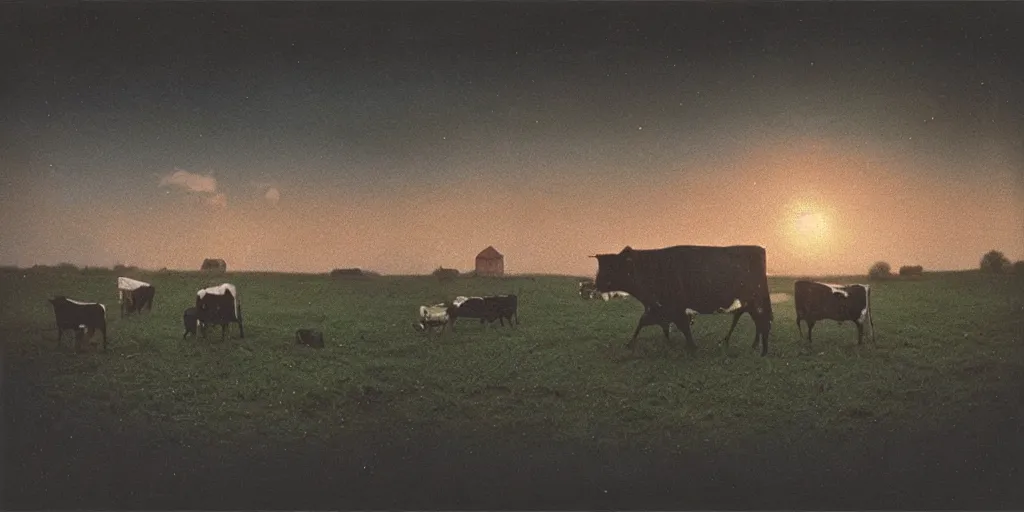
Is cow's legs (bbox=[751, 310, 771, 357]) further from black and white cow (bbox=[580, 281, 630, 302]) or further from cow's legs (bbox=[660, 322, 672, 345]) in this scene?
black and white cow (bbox=[580, 281, 630, 302])

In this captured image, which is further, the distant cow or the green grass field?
the distant cow

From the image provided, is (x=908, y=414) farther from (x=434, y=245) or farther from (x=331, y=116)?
(x=331, y=116)

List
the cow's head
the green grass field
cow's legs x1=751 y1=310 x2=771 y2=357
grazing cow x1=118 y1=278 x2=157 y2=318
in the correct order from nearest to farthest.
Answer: the green grass field → cow's legs x1=751 y1=310 x2=771 y2=357 → the cow's head → grazing cow x1=118 y1=278 x2=157 y2=318

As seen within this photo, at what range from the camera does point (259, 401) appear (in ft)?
24.9

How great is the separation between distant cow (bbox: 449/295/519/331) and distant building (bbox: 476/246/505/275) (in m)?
0.26

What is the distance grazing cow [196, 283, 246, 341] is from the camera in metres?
7.86

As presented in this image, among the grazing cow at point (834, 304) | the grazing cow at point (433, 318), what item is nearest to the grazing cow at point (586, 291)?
the grazing cow at point (433, 318)

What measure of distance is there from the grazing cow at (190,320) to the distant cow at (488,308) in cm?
251

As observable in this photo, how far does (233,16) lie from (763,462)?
6.71m

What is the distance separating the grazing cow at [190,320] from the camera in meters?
7.86

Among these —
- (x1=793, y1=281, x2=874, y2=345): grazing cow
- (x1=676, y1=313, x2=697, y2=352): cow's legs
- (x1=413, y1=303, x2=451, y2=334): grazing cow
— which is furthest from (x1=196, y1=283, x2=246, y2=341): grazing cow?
(x1=793, y1=281, x2=874, y2=345): grazing cow

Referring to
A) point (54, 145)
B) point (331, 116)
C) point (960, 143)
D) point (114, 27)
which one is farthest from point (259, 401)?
point (960, 143)

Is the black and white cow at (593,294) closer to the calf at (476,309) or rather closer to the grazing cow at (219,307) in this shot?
the calf at (476,309)

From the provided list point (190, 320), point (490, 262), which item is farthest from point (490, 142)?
point (190, 320)
